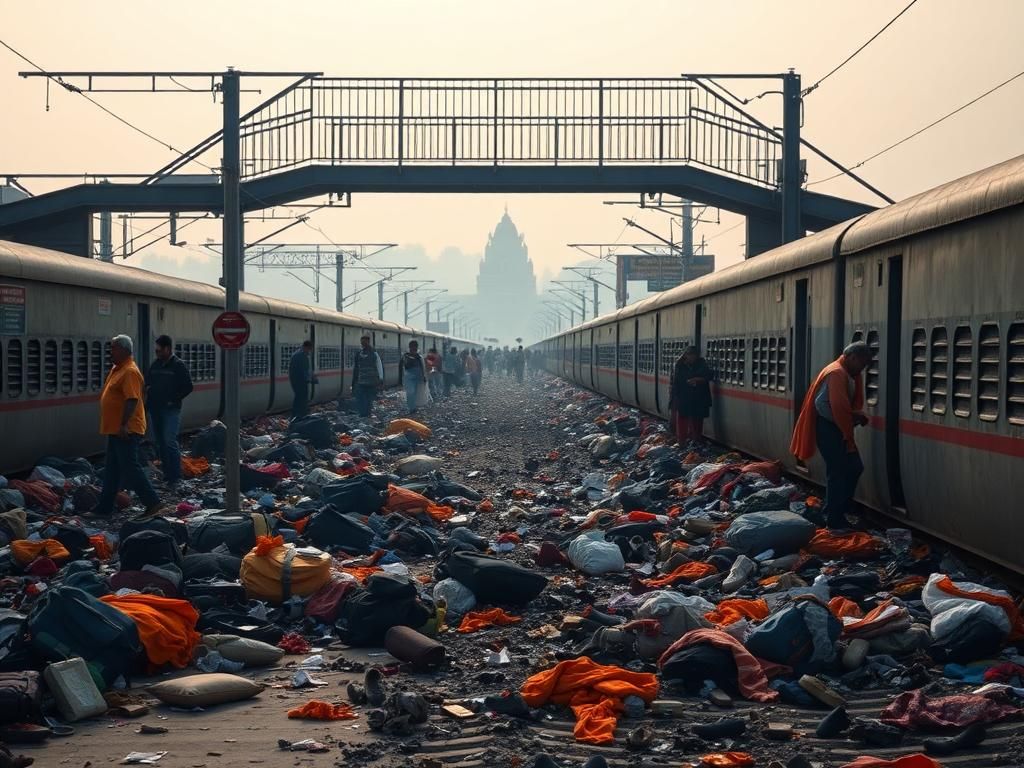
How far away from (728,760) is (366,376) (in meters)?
21.4

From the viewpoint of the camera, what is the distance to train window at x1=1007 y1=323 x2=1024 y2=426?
7625mm

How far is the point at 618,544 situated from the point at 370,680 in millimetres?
5038

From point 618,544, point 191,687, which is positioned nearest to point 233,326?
point 618,544

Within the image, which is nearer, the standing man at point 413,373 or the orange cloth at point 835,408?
the orange cloth at point 835,408

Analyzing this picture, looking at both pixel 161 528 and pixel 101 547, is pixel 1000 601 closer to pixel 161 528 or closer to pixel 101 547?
pixel 161 528

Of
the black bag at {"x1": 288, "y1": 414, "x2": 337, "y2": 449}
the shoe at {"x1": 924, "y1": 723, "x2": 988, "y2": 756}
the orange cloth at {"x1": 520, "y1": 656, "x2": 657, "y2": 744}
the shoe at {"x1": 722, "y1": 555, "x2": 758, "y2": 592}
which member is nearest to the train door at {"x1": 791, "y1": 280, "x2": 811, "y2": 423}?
the shoe at {"x1": 722, "y1": 555, "x2": 758, "y2": 592}

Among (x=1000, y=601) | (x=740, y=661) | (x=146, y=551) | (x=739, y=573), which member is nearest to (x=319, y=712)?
(x=740, y=661)

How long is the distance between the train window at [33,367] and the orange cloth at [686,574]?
284 inches

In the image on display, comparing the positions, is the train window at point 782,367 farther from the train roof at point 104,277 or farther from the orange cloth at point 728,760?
the orange cloth at point 728,760

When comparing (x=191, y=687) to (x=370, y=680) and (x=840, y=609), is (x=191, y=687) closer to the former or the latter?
(x=370, y=680)

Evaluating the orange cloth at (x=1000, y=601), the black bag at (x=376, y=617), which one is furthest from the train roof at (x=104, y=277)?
the orange cloth at (x=1000, y=601)

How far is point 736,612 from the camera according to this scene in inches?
330

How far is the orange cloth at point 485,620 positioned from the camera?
8945 mm

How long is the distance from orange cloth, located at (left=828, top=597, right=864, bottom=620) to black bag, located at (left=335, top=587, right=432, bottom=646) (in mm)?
2517
